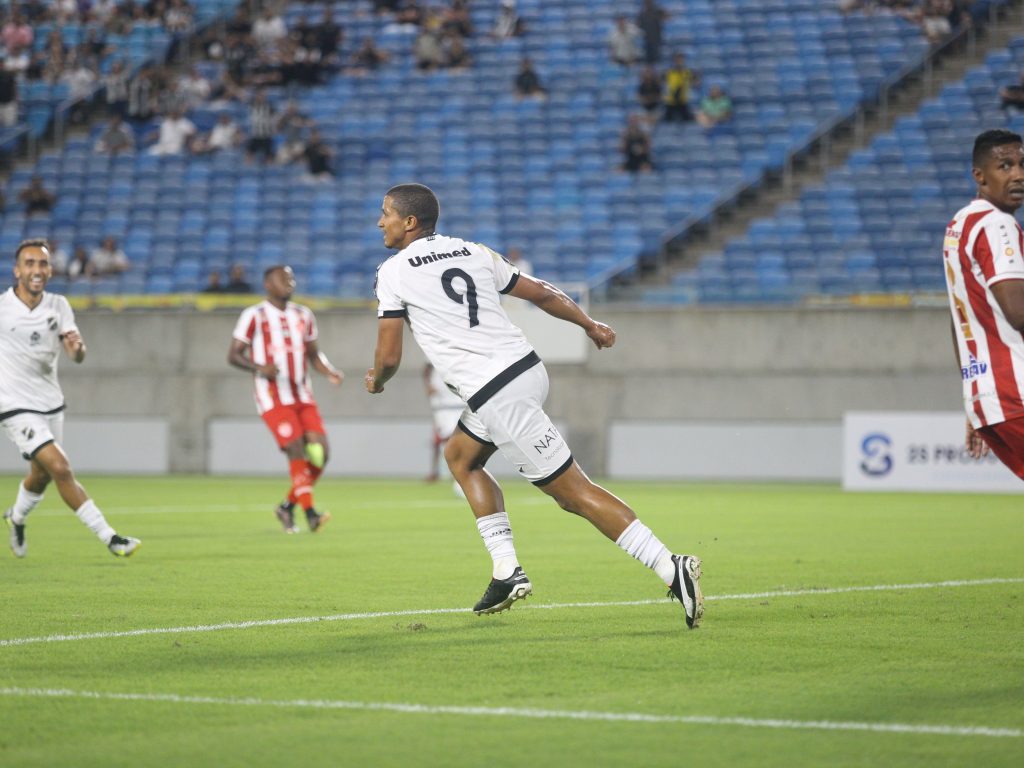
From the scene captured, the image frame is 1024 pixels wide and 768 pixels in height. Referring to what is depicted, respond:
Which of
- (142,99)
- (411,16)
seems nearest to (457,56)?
(411,16)

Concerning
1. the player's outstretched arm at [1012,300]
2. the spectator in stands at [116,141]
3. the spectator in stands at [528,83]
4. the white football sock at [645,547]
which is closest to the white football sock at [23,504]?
the white football sock at [645,547]

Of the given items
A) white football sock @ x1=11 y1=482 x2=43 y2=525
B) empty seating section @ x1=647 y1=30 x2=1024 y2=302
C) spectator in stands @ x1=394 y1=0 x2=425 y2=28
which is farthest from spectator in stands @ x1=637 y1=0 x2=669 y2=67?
white football sock @ x1=11 y1=482 x2=43 y2=525

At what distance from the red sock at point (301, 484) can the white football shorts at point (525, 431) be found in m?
6.88

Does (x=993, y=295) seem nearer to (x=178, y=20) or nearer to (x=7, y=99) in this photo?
(x=7, y=99)

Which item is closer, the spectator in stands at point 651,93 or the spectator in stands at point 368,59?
the spectator in stands at point 651,93

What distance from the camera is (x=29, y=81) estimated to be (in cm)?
3297

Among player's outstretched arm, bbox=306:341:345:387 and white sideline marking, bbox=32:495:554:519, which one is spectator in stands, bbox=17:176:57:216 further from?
player's outstretched arm, bbox=306:341:345:387

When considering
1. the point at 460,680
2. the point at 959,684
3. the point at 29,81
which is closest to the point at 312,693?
the point at 460,680

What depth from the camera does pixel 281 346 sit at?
14.8 m

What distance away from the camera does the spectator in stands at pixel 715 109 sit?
1117 inches

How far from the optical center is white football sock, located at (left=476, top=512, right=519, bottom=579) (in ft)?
26.0

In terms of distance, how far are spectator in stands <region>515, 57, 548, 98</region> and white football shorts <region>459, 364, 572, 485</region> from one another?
2289 centimetres

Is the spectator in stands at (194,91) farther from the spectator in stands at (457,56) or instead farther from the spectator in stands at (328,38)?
the spectator in stands at (457,56)

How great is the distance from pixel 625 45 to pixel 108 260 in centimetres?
1032
